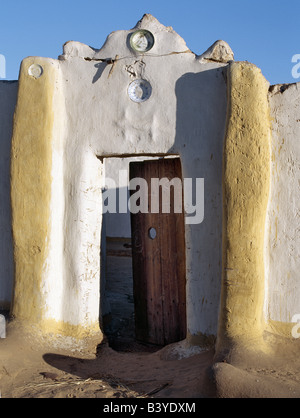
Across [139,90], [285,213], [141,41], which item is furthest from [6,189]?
[285,213]

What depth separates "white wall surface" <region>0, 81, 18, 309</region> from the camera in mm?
5312

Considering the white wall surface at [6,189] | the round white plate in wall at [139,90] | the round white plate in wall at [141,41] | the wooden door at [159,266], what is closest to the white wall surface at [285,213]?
the wooden door at [159,266]

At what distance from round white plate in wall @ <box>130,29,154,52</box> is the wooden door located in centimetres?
142

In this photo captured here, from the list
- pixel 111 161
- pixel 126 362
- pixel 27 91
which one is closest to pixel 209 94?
pixel 27 91

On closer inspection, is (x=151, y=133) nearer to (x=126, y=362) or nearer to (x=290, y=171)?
(x=290, y=171)

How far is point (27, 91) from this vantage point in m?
4.97

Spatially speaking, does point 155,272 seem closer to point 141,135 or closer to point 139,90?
point 141,135

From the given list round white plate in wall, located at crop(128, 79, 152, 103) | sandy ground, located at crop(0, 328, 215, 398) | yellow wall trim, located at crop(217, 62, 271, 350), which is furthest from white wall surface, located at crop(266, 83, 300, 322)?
round white plate in wall, located at crop(128, 79, 152, 103)

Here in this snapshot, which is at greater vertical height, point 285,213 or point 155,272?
point 285,213

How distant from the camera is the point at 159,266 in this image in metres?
5.67

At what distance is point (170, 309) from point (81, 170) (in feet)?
7.22

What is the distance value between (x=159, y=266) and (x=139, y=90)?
2.33 meters

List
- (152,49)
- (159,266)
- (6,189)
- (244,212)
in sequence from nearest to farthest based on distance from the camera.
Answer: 1. (244,212)
2. (152,49)
3. (6,189)
4. (159,266)

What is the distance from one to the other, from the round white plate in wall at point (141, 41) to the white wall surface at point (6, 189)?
1.60m
